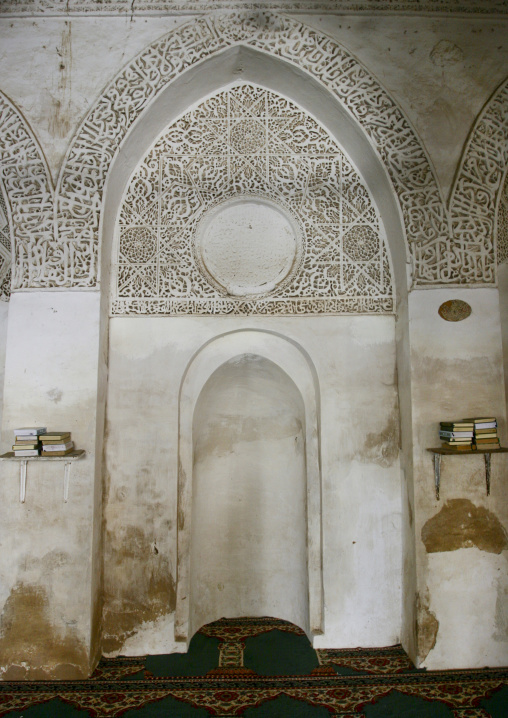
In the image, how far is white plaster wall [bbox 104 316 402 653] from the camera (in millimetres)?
3756

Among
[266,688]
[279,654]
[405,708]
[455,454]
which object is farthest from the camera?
[279,654]

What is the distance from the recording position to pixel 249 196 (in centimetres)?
407

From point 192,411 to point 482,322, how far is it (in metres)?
2.19

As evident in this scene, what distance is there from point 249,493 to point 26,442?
187cm

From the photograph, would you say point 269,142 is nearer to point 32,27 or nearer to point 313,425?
point 32,27

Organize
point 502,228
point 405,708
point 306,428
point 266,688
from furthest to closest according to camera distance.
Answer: point 306,428 < point 502,228 < point 266,688 < point 405,708

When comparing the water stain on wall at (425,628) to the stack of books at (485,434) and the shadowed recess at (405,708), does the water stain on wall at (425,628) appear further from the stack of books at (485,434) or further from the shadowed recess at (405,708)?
the stack of books at (485,434)

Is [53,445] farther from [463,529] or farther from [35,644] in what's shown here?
[463,529]

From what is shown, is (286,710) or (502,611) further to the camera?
(502,611)

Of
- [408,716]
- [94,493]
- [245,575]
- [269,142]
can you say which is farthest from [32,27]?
[408,716]

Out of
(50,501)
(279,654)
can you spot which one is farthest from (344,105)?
(279,654)

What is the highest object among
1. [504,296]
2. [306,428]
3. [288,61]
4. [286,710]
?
[288,61]

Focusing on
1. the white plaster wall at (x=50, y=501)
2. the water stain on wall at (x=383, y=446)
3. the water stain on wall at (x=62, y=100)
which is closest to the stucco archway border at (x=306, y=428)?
the water stain on wall at (x=383, y=446)

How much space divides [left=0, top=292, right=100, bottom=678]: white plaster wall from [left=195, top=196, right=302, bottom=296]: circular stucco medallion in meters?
0.95
